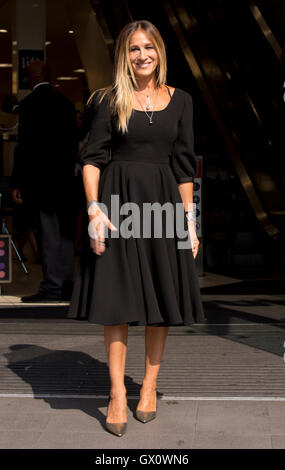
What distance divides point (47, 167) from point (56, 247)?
66 cm

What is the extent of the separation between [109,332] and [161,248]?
16.3 inches

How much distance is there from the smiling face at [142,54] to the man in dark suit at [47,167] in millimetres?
3363

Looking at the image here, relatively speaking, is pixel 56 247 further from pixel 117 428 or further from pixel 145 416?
pixel 117 428

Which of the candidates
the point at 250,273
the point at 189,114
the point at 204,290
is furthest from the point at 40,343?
the point at 250,273

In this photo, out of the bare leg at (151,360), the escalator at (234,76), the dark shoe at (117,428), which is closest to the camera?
the dark shoe at (117,428)

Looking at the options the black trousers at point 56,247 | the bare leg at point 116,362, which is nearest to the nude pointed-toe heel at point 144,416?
the bare leg at point 116,362

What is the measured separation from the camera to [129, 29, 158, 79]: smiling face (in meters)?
3.43

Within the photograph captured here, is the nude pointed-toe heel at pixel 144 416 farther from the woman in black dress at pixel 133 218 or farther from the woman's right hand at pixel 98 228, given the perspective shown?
the woman's right hand at pixel 98 228

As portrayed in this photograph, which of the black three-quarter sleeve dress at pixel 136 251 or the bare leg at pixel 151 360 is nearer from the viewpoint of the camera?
the black three-quarter sleeve dress at pixel 136 251

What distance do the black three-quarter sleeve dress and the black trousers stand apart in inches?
133

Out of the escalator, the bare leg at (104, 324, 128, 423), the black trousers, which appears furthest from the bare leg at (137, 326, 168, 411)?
the escalator

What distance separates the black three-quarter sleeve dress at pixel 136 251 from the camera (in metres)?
3.38

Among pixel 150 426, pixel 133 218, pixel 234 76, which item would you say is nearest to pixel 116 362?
pixel 150 426
